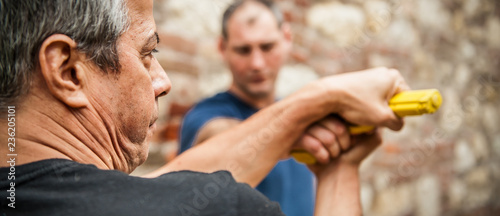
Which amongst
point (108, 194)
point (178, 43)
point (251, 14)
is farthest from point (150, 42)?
point (251, 14)

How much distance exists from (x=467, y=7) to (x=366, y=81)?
2.83 metres

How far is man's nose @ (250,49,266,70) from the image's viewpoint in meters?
2.08

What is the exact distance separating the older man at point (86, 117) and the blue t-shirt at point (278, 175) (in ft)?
3.13

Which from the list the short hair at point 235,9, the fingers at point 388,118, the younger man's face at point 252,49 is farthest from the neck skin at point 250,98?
the fingers at point 388,118

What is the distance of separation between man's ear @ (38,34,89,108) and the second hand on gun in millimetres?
710

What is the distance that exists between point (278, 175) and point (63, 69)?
125 centimetres

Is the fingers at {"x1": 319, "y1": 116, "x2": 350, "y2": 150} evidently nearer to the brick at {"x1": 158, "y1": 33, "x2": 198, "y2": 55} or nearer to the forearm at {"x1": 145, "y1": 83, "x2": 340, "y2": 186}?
the forearm at {"x1": 145, "y1": 83, "x2": 340, "y2": 186}

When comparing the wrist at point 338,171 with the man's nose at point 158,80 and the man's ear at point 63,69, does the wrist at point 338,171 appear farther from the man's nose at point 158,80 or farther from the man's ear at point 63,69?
the man's ear at point 63,69

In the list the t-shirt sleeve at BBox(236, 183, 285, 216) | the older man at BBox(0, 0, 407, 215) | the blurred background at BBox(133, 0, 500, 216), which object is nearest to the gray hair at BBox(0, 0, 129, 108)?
the older man at BBox(0, 0, 407, 215)

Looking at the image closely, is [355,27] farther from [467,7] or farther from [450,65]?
[467,7]

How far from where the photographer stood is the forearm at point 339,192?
3.53 feet

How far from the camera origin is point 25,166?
637mm

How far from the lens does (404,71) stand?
10.3 ft

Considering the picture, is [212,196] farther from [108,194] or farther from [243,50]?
[243,50]
